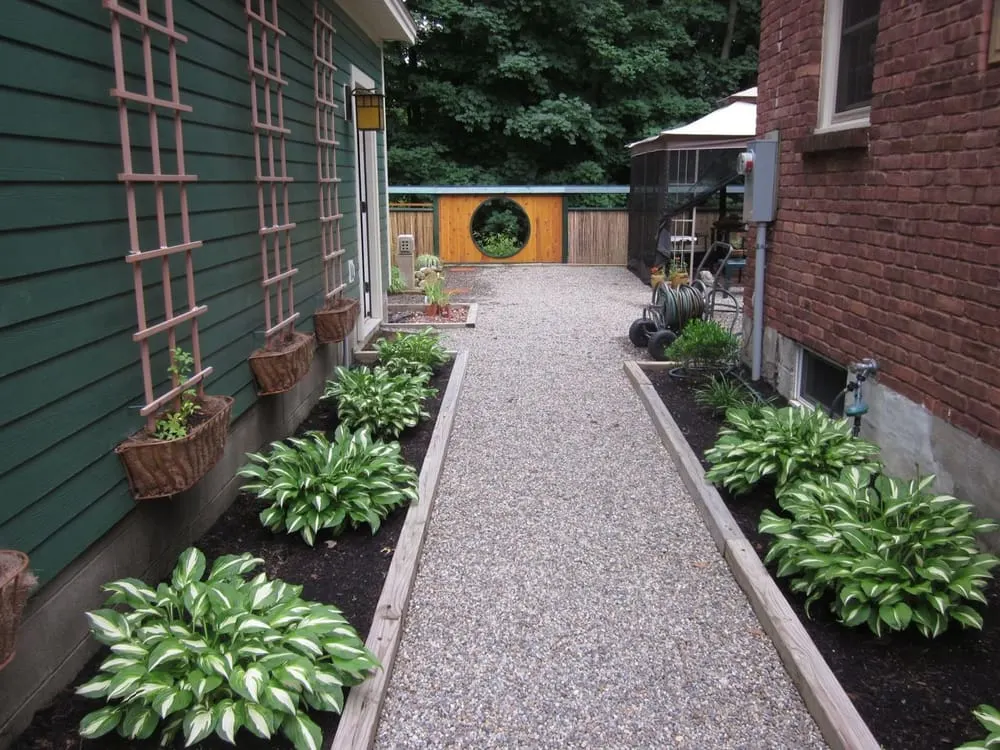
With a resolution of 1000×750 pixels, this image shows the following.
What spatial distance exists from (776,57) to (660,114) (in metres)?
17.1

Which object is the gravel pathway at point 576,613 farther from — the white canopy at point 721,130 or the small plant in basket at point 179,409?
the white canopy at point 721,130

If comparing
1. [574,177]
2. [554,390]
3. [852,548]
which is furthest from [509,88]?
[852,548]

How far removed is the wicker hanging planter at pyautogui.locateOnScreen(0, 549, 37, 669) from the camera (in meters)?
2.12

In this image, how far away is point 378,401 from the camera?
5754mm

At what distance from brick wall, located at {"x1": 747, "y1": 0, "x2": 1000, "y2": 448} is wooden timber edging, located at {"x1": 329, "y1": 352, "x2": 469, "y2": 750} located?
2451mm

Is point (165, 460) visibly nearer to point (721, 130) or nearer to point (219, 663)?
point (219, 663)

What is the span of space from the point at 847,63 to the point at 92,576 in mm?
4968

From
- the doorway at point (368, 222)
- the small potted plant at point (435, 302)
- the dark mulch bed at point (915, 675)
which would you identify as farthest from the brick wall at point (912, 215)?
the small potted plant at point (435, 302)

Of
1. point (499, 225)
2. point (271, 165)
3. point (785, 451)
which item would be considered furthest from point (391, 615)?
point (499, 225)

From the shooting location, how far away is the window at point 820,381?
5.43 m

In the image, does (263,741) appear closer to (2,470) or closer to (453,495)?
(2,470)

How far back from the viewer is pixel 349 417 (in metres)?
5.77

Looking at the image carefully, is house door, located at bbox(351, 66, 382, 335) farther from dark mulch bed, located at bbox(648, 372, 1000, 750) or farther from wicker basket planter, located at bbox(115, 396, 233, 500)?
dark mulch bed, located at bbox(648, 372, 1000, 750)

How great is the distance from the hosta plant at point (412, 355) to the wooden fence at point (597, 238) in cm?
1028
